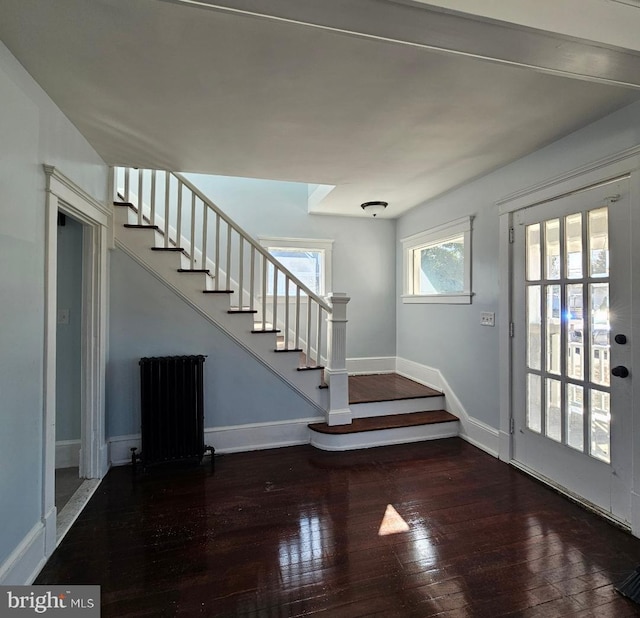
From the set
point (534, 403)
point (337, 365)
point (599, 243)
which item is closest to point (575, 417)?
point (534, 403)

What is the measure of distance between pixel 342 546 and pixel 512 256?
8.15 feet

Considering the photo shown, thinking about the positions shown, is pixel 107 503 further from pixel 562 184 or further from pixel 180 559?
pixel 562 184

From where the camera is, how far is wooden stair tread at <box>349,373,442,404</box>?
3.65 metres

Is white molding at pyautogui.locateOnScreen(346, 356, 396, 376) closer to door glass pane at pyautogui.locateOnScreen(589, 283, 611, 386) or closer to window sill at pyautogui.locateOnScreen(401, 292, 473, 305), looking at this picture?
window sill at pyautogui.locateOnScreen(401, 292, 473, 305)

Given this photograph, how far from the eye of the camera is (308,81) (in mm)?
1767

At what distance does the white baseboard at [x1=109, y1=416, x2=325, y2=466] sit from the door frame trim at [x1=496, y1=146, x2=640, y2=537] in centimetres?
165

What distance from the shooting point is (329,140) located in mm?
2438

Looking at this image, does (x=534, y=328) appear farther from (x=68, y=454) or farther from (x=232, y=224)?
(x=68, y=454)

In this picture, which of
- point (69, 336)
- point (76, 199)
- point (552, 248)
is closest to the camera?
point (76, 199)

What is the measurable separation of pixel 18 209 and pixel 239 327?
182cm

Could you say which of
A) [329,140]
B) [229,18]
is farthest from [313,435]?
[229,18]

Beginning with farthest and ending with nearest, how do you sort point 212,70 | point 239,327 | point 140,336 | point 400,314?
point 400,314 < point 239,327 < point 140,336 < point 212,70

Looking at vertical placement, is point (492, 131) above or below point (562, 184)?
above

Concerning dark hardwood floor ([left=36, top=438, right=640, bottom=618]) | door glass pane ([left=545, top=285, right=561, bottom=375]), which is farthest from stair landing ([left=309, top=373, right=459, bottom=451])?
door glass pane ([left=545, top=285, right=561, bottom=375])
